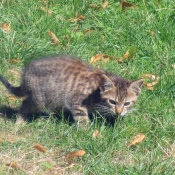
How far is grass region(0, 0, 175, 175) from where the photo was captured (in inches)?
276

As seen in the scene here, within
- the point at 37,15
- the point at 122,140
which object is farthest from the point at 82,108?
the point at 37,15

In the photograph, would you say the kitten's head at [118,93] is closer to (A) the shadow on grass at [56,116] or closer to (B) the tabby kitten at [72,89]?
(B) the tabby kitten at [72,89]

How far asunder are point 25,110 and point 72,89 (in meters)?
0.67

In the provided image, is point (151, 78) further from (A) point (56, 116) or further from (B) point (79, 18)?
(B) point (79, 18)

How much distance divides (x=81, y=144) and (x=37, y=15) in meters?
3.33

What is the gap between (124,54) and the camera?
9.39 metres

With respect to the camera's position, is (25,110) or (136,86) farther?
(25,110)

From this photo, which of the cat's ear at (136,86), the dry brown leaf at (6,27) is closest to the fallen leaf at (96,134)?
the cat's ear at (136,86)

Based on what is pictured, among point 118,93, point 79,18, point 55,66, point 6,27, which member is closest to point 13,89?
point 55,66

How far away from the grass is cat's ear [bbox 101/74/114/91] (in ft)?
1.44

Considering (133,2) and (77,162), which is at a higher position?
(133,2)

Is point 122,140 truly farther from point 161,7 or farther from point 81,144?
point 161,7

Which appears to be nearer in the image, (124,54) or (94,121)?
(94,121)

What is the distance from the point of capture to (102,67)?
360 inches
